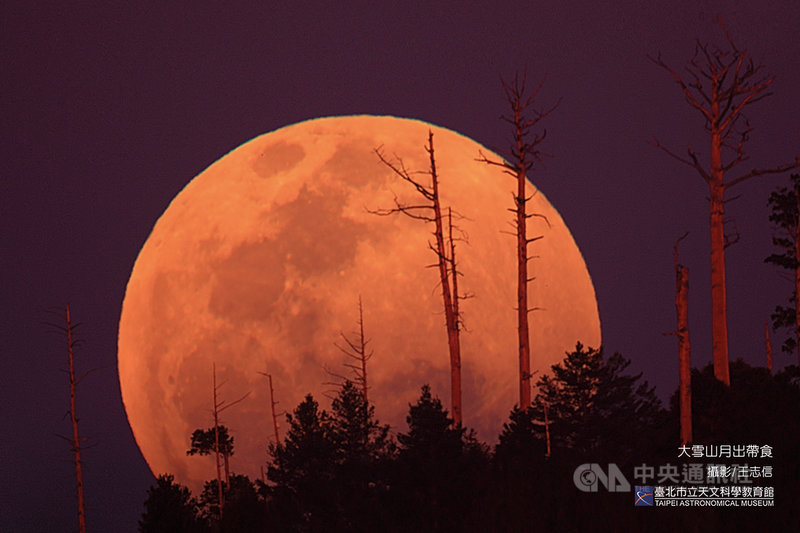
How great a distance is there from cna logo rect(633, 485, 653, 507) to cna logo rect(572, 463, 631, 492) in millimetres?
332

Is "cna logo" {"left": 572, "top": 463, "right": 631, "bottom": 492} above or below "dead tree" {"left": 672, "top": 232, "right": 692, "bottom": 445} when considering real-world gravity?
below

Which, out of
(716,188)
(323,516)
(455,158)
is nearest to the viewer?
(323,516)

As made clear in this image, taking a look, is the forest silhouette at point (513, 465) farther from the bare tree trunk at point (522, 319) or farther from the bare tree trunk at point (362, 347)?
the bare tree trunk at point (362, 347)

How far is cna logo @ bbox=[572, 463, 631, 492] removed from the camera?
1539cm

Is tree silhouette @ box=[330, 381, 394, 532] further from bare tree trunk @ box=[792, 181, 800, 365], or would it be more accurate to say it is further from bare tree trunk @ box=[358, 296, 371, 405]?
bare tree trunk @ box=[792, 181, 800, 365]

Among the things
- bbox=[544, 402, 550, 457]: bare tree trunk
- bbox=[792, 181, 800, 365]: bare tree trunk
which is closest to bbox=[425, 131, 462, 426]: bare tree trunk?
bbox=[544, 402, 550, 457]: bare tree trunk

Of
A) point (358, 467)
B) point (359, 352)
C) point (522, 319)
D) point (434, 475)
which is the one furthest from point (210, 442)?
point (434, 475)

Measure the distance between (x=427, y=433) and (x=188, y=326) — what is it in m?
14.1

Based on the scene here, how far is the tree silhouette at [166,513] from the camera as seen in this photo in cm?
1829

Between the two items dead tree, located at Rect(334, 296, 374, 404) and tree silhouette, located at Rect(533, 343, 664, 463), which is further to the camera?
dead tree, located at Rect(334, 296, 374, 404)

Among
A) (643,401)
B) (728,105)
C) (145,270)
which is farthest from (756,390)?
(145,270)

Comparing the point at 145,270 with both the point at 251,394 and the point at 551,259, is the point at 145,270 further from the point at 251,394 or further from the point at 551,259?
the point at 551,259

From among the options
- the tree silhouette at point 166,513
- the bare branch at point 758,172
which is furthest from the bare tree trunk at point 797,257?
the tree silhouette at point 166,513

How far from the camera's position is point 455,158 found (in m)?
32.0
